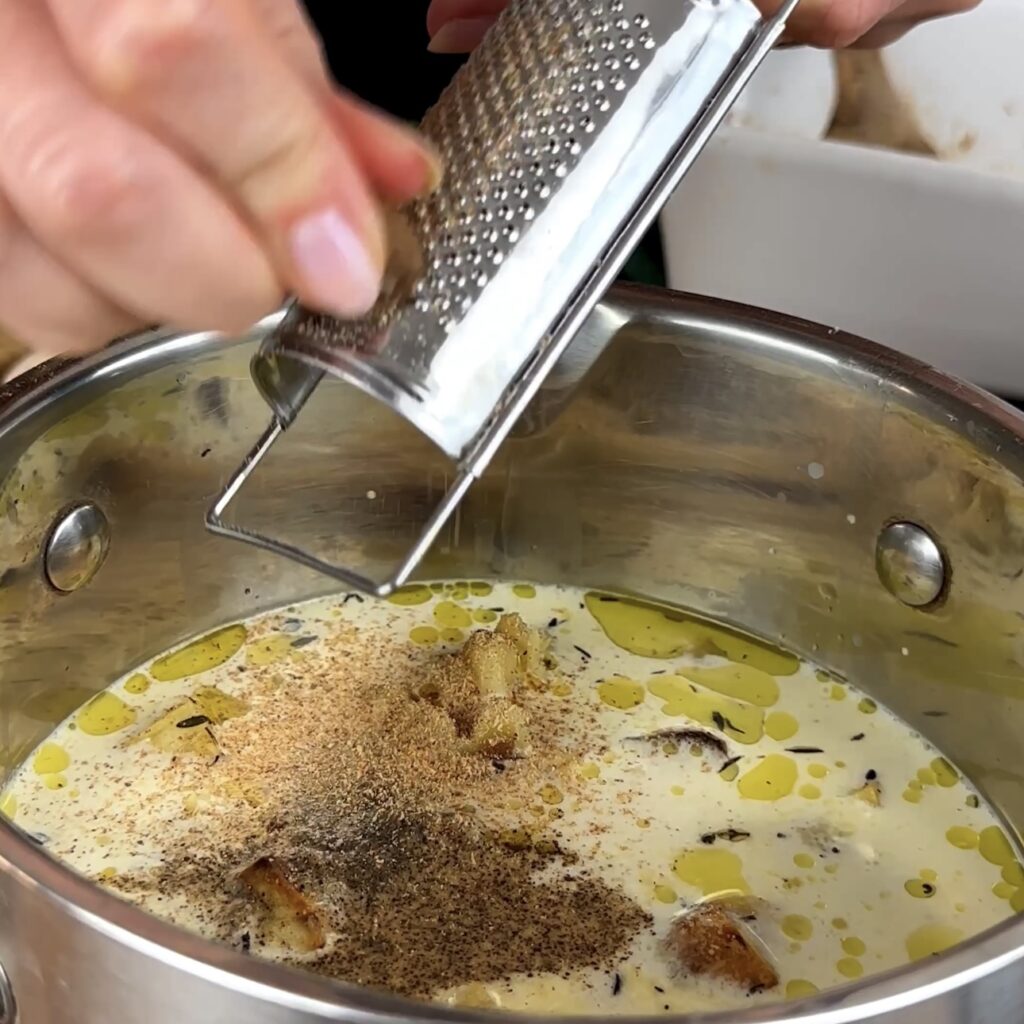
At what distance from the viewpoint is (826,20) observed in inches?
24.5

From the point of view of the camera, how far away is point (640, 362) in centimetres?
67

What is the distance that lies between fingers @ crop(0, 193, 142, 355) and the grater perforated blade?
0.07 metres

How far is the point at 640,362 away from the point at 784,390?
0.07m

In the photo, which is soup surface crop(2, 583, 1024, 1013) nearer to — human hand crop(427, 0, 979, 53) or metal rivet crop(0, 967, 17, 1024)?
metal rivet crop(0, 967, 17, 1024)

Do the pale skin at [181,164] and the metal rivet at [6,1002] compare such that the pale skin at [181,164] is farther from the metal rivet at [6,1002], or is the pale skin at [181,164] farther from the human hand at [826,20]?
the human hand at [826,20]

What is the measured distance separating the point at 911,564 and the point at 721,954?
21 centimetres

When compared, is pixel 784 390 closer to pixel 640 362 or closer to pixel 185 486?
pixel 640 362

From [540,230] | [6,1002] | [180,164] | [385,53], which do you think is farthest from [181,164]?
[385,53]

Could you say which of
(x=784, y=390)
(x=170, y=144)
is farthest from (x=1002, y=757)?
(x=170, y=144)

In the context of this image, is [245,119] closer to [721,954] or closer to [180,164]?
[180,164]

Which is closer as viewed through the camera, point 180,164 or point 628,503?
point 180,164

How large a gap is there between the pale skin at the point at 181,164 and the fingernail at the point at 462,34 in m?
0.31

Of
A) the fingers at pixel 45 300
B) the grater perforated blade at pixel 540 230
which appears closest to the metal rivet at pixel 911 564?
the grater perforated blade at pixel 540 230

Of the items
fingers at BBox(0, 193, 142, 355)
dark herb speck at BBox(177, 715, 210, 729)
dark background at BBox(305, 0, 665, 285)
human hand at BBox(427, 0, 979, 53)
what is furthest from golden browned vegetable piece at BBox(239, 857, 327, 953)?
dark background at BBox(305, 0, 665, 285)
